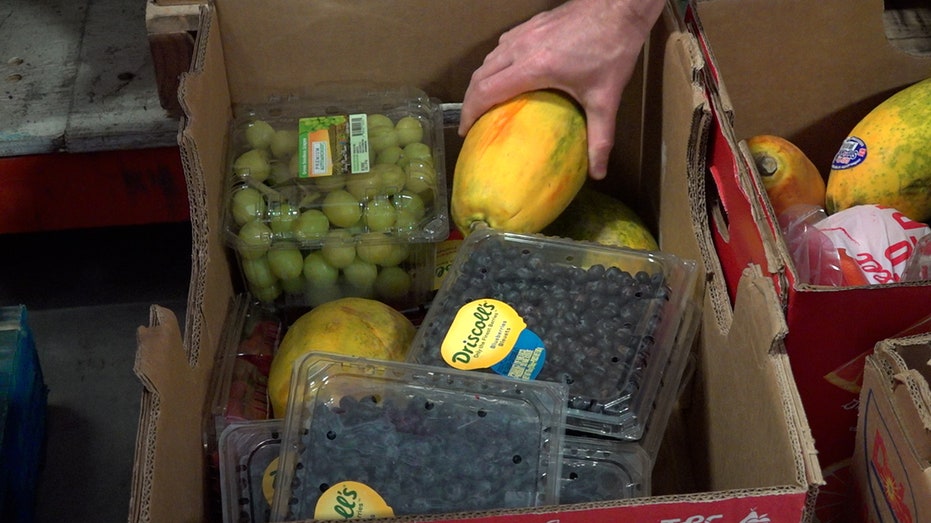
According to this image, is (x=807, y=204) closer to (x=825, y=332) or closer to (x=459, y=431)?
(x=825, y=332)

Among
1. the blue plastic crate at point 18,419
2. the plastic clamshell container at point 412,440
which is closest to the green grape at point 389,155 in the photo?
the plastic clamshell container at point 412,440

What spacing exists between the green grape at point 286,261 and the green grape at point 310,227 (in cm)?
2

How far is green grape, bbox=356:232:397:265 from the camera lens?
1064 millimetres

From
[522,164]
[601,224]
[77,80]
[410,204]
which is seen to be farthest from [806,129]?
[77,80]

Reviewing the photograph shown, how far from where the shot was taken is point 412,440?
0.79 metres

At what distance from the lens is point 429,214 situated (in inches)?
43.3

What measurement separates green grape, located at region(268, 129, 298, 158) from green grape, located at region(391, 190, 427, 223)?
165 mm

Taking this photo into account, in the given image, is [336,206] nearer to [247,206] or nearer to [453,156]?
[247,206]

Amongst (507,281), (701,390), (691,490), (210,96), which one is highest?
(210,96)

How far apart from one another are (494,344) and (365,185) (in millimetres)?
315

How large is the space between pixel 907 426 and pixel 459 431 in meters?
0.37

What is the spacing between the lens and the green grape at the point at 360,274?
1.08m

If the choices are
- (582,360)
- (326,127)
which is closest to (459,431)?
(582,360)

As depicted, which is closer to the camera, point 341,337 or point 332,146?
point 341,337
